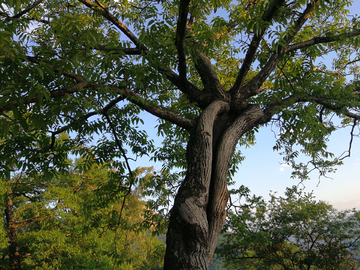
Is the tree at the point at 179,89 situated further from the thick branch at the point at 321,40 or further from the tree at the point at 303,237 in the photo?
the tree at the point at 303,237

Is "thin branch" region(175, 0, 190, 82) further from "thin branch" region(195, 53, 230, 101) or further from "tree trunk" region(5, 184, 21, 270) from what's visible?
"tree trunk" region(5, 184, 21, 270)

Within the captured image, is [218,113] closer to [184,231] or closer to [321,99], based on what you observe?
[184,231]

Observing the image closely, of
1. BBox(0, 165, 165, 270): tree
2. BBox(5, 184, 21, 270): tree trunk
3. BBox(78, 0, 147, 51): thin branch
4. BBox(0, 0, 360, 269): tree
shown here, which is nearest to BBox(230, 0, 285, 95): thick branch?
BBox(0, 0, 360, 269): tree

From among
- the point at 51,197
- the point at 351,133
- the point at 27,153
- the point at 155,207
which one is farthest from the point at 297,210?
the point at 51,197

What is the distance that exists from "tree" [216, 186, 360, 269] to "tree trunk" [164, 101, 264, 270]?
4.83 metres

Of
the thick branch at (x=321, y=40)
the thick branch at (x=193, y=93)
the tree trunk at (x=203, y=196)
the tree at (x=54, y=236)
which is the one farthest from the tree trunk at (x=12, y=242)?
the thick branch at (x=321, y=40)

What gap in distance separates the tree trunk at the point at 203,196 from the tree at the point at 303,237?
483cm

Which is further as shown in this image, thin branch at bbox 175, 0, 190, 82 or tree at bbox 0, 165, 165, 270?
tree at bbox 0, 165, 165, 270

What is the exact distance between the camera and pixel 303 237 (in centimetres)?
840

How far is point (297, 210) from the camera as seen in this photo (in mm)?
8703

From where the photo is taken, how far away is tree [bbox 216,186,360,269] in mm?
7824

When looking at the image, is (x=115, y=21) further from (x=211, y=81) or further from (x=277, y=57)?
(x=277, y=57)

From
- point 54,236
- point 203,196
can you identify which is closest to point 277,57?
point 203,196

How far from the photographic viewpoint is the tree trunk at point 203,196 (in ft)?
8.08
